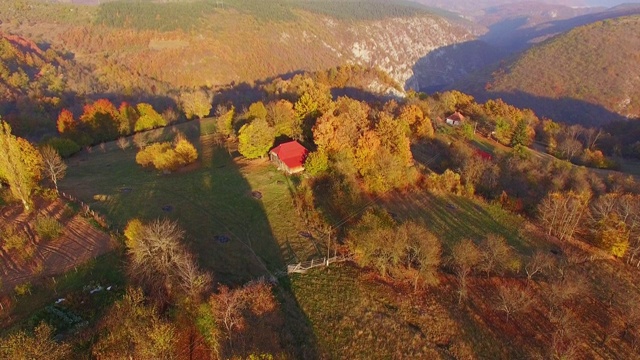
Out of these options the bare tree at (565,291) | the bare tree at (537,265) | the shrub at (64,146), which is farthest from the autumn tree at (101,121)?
the bare tree at (565,291)

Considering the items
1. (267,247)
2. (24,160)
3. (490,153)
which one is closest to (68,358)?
(267,247)

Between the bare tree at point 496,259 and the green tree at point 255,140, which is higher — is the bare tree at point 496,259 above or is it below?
below

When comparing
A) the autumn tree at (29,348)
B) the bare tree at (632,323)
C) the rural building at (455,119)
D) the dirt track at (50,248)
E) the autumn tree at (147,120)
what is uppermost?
the autumn tree at (29,348)

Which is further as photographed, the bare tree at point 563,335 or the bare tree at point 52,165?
the bare tree at point 52,165

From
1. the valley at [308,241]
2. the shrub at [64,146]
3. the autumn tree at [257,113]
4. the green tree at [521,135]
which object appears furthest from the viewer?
the green tree at [521,135]

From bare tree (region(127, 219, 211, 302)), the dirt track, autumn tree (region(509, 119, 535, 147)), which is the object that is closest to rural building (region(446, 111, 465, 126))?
autumn tree (region(509, 119, 535, 147))

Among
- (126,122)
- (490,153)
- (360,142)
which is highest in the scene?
(360,142)

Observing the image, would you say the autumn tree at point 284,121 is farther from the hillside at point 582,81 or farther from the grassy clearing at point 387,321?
the hillside at point 582,81

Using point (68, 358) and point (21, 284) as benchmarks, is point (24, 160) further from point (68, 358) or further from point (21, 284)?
point (68, 358)
